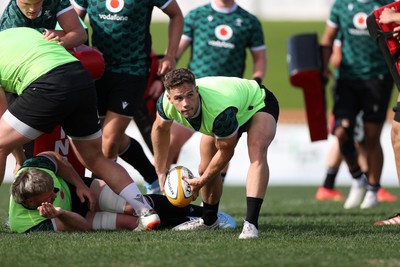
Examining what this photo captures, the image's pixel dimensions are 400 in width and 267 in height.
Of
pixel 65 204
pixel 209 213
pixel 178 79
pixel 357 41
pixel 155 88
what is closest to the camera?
pixel 178 79

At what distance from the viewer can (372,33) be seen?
8.45 meters

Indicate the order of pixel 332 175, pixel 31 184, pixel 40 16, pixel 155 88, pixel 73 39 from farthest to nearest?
pixel 332 175 → pixel 155 88 → pixel 40 16 → pixel 73 39 → pixel 31 184

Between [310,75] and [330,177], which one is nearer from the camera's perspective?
[310,75]

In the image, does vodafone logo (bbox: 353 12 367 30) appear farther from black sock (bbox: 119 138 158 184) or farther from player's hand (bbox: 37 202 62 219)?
player's hand (bbox: 37 202 62 219)

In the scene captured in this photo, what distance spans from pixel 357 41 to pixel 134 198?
4966 mm

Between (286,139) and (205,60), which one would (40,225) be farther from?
(286,139)

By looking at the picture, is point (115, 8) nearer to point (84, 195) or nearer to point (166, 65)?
point (166, 65)

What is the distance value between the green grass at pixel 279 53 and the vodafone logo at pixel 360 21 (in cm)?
1770

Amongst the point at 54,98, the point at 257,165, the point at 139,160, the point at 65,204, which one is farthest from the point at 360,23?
the point at 54,98

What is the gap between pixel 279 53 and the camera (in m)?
34.8

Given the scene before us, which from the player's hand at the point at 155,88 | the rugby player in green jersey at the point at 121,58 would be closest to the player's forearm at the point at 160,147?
the rugby player in green jersey at the point at 121,58

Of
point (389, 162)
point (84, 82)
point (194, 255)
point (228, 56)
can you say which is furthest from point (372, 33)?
point (389, 162)

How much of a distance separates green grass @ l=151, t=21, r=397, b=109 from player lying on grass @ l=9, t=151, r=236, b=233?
21.6 metres

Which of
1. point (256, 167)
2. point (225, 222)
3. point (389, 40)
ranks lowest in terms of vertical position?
point (225, 222)
